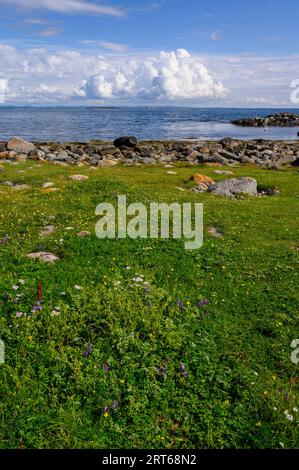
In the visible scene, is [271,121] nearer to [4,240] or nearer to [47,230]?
[47,230]

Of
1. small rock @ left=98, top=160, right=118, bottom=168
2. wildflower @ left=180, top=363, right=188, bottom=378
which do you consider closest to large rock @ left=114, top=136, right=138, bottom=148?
small rock @ left=98, top=160, right=118, bottom=168

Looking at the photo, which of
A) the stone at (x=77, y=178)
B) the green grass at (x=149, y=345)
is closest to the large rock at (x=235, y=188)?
the stone at (x=77, y=178)

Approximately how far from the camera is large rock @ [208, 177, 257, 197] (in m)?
28.8

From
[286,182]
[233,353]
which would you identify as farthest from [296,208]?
[233,353]

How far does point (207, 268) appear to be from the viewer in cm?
1410

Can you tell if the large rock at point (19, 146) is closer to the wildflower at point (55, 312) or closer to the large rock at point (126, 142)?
the large rock at point (126, 142)

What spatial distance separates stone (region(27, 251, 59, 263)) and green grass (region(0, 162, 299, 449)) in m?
0.29

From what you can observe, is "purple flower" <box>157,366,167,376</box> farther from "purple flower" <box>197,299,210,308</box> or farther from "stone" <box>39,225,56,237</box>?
"stone" <box>39,225,56,237</box>

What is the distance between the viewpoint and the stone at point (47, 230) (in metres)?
16.4

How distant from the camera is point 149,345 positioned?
935 centimetres

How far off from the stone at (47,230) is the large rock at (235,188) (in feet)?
47.2
